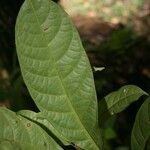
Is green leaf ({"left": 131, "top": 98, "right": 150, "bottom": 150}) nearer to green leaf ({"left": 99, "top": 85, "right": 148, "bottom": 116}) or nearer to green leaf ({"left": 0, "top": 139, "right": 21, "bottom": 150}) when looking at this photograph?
green leaf ({"left": 99, "top": 85, "right": 148, "bottom": 116})

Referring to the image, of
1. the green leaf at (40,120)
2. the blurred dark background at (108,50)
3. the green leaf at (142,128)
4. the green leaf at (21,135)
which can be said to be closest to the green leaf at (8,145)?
the green leaf at (21,135)

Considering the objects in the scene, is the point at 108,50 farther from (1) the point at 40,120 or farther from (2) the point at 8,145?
(2) the point at 8,145

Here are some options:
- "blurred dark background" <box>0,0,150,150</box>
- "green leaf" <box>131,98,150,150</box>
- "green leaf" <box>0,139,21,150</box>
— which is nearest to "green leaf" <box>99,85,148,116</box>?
"green leaf" <box>131,98,150,150</box>

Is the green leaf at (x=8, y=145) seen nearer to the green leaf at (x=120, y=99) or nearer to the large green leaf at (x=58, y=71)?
the large green leaf at (x=58, y=71)

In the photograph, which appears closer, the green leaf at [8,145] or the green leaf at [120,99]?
the green leaf at [8,145]

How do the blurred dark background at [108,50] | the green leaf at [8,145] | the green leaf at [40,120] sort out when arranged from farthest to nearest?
the blurred dark background at [108,50] → the green leaf at [40,120] → the green leaf at [8,145]
